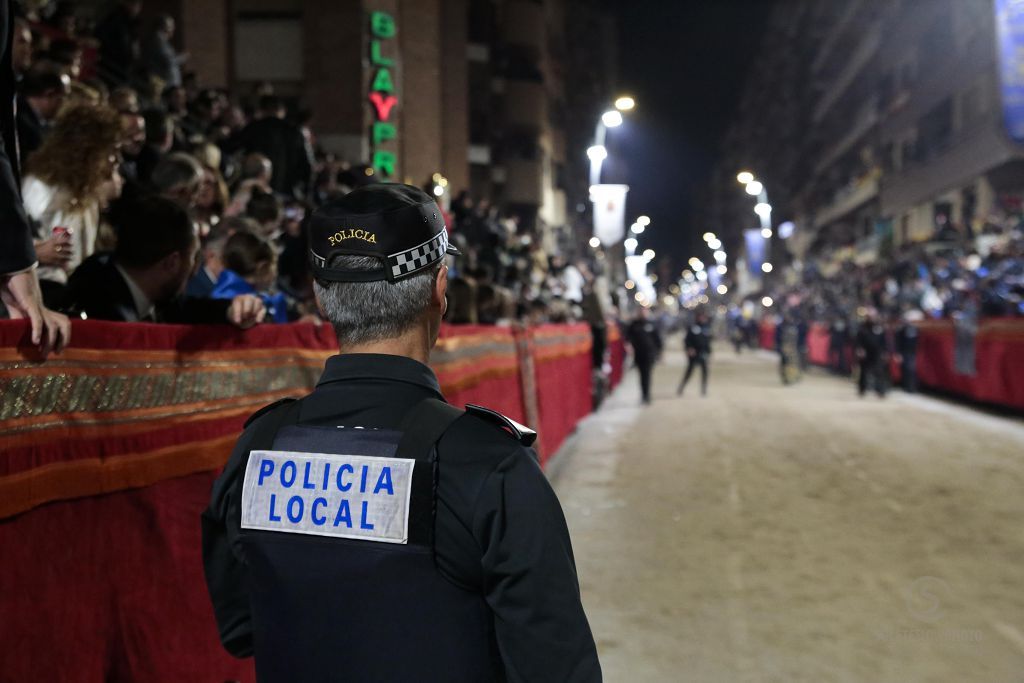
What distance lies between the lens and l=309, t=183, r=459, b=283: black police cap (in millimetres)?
1873

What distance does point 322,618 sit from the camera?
180 cm

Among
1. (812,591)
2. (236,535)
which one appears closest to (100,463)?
(236,535)

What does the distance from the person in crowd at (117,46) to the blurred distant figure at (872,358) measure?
56.5ft

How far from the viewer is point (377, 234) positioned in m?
1.87

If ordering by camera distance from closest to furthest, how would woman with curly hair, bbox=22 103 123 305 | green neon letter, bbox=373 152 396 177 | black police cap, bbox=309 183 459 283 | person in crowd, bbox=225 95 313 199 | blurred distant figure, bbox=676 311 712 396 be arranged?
black police cap, bbox=309 183 459 283, woman with curly hair, bbox=22 103 123 305, person in crowd, bbox=225 95 313 199, blurred distant figure, bbox=676 311 712 396, green neon letter, bbox=373 152 396 177

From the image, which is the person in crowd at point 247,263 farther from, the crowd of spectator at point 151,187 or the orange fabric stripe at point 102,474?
the orange fabric stripe at point 102,474

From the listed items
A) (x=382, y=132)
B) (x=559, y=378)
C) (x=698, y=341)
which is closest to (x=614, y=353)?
(x=698, y=341)

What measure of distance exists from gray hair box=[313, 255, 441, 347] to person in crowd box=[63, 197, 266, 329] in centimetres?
198

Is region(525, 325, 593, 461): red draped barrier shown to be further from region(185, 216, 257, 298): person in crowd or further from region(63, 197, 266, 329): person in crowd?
region(63, 197, 266, 329): person in crowd

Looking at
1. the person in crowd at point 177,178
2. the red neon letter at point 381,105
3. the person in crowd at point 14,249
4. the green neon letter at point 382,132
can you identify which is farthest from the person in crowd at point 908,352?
the person in crowd at point 14,249

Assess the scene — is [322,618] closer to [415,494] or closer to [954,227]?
[415,494]

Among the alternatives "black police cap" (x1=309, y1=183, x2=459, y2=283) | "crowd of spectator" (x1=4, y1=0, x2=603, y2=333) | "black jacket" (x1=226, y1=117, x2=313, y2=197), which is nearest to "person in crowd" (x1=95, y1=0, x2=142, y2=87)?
"crowd of spectator" (x1=4, y1=0, x2=603, y2=333)

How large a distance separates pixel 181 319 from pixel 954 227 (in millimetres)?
33346

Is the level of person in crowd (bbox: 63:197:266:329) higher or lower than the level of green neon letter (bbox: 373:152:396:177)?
lower
